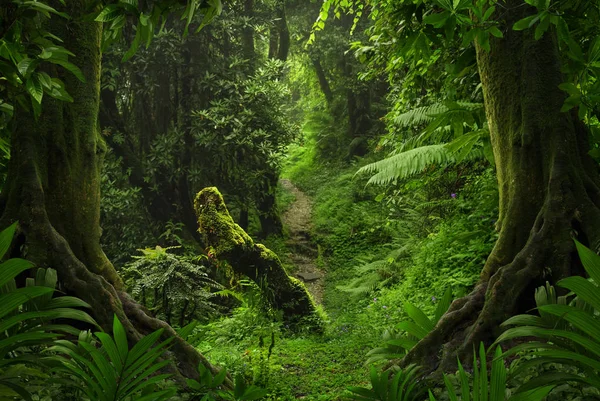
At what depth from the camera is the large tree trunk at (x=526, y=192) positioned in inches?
132

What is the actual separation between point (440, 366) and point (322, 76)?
18909mm

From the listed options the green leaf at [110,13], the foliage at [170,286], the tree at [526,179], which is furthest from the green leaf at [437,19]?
the foliage at [170,286]

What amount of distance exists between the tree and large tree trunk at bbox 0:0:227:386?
2.11m

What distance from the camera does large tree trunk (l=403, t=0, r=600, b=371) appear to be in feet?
11.0

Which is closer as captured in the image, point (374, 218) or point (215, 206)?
point (215, 206)

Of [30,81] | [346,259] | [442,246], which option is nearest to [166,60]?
[346,259]

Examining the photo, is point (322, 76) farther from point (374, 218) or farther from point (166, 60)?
point (166, 60)

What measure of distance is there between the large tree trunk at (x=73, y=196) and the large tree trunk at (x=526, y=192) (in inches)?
82.4

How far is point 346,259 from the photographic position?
13.2 m

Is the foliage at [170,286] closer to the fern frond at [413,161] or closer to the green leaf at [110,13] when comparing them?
the fern frond at [413,161]

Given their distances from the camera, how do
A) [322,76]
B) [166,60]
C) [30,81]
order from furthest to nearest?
[322,76] < [166,60] < [30,81]

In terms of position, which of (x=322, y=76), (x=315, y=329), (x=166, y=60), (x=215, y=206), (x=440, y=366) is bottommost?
(x=315, y=329)

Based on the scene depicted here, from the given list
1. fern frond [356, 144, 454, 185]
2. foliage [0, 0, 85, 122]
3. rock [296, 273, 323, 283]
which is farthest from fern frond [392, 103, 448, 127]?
rock [296, 273, 323, 283]

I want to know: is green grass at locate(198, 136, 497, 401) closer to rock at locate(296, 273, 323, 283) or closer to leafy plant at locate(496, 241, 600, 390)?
rock at locate(296, 273, 323, 283)
